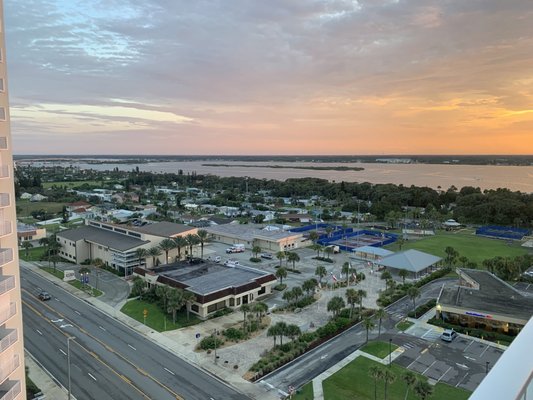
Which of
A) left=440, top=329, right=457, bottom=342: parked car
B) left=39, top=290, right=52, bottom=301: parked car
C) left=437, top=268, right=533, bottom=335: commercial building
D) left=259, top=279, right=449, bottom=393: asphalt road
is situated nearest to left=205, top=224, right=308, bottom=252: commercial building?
left=259, top=279, right=449, bottom=393: asphalt road

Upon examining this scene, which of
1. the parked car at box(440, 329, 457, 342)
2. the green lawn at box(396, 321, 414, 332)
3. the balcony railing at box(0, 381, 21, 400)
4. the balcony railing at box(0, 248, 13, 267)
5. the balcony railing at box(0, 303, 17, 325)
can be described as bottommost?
the green lawn at box(396, 321, 414, 332)

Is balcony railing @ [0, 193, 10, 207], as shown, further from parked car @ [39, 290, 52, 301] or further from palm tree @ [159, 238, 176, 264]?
palm tree @ [159, 238, 176, 264]

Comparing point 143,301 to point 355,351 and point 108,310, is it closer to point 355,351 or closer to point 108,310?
point 108,310

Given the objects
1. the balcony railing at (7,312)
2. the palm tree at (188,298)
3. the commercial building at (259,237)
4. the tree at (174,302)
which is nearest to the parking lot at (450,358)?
the palm tree at (188,298)

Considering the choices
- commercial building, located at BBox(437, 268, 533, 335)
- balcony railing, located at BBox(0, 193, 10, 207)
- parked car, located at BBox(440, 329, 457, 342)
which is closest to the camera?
balcony railing, located at BBox(0, 193, 10, 207)

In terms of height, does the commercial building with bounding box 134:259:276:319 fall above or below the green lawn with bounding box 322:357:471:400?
above

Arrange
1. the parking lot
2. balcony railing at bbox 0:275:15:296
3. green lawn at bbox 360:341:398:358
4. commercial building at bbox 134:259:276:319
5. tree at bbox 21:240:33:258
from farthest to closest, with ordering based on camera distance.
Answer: tree at bbox 21:240:33:258, commercial building at bbox 134:259:276:319, green lawn at bbox 360:341:398:358, the parking lot, balcony railing at bbox 0:275:15:296

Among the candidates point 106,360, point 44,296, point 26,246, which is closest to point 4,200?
point 106,360

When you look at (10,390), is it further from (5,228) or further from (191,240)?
(191,240)
